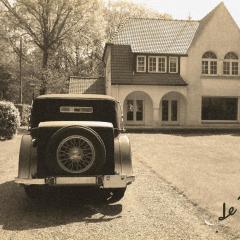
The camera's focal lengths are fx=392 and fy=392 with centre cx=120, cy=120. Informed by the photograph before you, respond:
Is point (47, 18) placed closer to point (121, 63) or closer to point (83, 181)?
point (121, 63)

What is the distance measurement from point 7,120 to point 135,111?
13174 mm

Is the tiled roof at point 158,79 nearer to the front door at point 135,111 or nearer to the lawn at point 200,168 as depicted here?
the front door at point 135,111

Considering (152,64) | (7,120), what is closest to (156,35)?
(152,64)

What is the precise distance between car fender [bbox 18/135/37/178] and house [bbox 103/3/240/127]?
22651mm

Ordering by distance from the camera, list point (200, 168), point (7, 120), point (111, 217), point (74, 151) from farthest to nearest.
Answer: point (7, 120)
point (200, 168)
point (74, 151)
point (111, 217)

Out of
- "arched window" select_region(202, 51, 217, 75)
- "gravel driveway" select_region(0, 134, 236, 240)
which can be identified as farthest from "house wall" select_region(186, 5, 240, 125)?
"gravel driveway" select_region(0, 134, 236, 240)

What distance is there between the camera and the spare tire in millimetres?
7117

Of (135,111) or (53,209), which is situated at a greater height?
(135,111)

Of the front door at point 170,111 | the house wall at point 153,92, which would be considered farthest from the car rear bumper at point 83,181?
the front door at point 170,111

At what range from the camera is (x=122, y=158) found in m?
7.67

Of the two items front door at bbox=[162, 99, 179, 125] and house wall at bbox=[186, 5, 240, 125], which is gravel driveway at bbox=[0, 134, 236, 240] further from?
front door at bbox=[162, 99, 179, 125]

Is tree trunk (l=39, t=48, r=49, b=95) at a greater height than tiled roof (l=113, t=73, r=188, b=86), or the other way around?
tree trunk (l=39, t=48, r=49, b=95)

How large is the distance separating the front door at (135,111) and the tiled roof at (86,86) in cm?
430

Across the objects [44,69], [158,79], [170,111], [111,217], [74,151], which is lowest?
[111,217]
